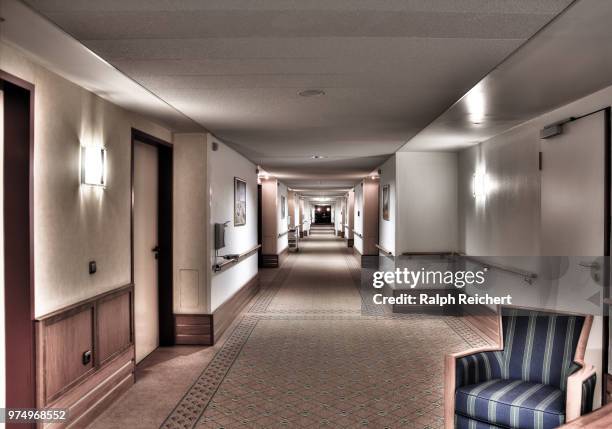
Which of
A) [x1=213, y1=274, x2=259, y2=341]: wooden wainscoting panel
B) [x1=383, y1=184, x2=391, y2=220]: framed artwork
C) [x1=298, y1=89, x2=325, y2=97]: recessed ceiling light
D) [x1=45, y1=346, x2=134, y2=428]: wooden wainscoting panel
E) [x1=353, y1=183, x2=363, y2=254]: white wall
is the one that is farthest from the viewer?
[x1=353, y1=183, x2=363, y2=254]: white wall

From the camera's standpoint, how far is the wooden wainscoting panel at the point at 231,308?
4961 millimetres

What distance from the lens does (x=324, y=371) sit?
3.89 meters

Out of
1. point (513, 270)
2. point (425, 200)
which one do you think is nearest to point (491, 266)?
point (513, 270)

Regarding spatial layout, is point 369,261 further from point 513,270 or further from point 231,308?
point 513,270

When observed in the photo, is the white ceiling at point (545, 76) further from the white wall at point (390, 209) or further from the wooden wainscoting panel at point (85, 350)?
the wooden wainscoting panel at point (85, 350)

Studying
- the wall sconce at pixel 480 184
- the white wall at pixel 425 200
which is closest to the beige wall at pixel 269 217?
the white wall at pixel 425 200

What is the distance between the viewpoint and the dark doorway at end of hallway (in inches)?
1636

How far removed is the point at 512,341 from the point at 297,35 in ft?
7.58

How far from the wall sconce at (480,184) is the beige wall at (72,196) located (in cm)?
Result: 392

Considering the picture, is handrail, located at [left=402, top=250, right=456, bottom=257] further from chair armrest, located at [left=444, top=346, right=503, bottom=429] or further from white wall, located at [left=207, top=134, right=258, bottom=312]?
chair armrest, located at [left=444, top=346, right=503, bottom=429]

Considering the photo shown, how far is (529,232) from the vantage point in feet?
13.6

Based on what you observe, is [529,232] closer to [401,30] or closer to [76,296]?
[401,30]

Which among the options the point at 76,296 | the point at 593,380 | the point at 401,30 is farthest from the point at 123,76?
the point at 593,380

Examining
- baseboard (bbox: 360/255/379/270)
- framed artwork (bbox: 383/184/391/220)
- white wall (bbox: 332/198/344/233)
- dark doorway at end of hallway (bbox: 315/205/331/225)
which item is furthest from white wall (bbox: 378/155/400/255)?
dark doorway at end of hallway (bbox: 315/205/331/225)
